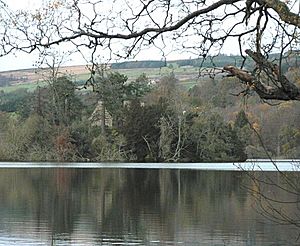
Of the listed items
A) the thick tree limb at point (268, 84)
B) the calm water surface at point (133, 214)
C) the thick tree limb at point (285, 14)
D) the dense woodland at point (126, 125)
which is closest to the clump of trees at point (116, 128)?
the dense woodland at point (126, 125)

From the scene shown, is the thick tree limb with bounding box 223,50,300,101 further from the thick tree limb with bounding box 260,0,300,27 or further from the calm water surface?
the calm water surface

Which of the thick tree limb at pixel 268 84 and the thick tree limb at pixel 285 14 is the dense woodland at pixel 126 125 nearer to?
the thick tree limb at pixel 268 84

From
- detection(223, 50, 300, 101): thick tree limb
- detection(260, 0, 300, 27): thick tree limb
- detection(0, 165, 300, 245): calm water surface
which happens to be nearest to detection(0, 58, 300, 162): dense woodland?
detection(0, 165, 300, 245): calm water surface

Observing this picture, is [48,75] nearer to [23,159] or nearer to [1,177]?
[23,159]

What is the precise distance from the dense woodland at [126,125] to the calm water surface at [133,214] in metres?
23.2

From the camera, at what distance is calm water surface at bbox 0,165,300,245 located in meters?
17.8

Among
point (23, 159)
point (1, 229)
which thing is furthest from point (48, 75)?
point (1, 229)

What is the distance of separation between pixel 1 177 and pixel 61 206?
1627cm

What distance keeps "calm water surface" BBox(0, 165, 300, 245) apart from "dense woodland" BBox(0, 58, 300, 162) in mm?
23181

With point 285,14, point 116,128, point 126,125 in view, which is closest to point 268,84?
point 285,14

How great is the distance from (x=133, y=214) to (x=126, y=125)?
131 feet

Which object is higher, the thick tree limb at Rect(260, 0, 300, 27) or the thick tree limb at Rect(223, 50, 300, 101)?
the thick tree limb at Rect(260, 0, 300, 27)

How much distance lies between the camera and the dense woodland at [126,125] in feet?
203

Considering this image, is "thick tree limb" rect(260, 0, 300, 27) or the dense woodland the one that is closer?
"thick tree limb" rect(260, 0, 300, 27)
